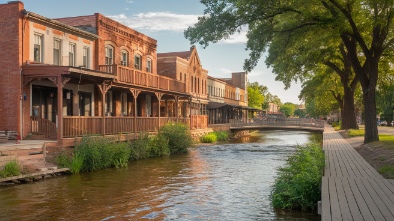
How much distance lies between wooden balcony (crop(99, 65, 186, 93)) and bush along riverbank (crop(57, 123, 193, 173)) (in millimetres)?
3426

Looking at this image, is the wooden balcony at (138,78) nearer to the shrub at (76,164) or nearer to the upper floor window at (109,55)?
the upper floor window at (109,55)

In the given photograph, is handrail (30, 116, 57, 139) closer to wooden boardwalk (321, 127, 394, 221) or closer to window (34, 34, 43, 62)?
window (34, 34, 43, 62)

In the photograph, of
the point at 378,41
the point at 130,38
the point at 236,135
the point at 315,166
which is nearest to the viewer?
the point at 315,166

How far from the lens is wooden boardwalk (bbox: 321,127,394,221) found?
7082 millimetres

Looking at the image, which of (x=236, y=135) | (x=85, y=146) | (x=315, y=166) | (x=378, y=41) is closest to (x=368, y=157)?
(x=315, y=166)

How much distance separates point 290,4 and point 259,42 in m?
2.37

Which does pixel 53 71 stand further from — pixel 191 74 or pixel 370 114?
pixel 191 74

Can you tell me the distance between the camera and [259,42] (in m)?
20.3

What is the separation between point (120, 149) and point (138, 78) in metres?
Answer: 7.31

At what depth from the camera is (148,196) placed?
1362cm

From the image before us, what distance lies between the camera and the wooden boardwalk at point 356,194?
7082mm

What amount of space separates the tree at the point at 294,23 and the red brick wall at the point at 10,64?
A: 28.8 ft

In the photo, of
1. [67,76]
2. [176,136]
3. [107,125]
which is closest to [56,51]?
[67,76]

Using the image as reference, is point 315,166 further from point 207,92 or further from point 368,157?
point 207,92
